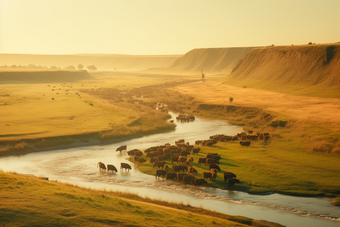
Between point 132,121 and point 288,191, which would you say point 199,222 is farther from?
point 132,121

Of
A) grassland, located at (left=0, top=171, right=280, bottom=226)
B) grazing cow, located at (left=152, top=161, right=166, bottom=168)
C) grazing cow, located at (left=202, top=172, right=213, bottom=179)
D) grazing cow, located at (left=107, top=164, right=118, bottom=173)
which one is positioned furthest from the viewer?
grazing cow, located at (left=152, top=161, right=166, bottom=168)

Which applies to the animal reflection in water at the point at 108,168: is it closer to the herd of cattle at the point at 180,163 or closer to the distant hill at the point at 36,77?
the herd of cattle at the point at 180,163

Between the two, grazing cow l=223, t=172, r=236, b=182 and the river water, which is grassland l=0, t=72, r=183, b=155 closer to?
the river water

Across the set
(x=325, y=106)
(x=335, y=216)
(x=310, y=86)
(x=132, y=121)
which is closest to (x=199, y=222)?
(x=335, y=216)

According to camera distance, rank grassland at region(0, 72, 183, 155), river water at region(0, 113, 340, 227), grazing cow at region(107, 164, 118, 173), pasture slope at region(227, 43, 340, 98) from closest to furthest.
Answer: river water at region(0, 113, 340, 227) → grazing cow at region(107, 164, 118, 173) → grassland at region(0, 72, 183, 155) → pasture slope at region(227, 43, 340, 98)

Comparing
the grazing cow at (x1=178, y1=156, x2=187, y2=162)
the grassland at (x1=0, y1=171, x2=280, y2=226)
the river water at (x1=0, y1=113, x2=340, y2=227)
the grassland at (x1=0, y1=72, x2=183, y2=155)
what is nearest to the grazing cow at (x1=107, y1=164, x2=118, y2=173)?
the river water at (x1=0, y1=113, x2=340, y2=227)

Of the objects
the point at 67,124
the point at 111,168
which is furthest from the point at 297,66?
the point at 111,168

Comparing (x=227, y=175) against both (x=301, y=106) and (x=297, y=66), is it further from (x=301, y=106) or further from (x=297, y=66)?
(x=297, y=66)
